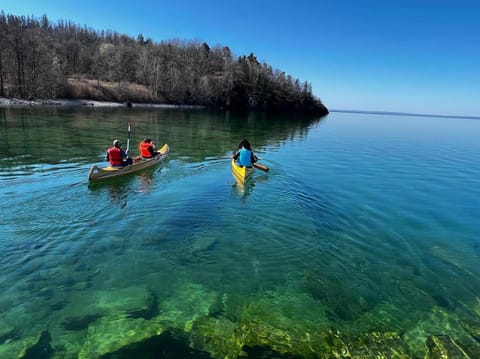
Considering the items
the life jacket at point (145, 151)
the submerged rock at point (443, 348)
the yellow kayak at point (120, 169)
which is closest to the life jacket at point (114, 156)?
the yellow kayak at point (120, 169)

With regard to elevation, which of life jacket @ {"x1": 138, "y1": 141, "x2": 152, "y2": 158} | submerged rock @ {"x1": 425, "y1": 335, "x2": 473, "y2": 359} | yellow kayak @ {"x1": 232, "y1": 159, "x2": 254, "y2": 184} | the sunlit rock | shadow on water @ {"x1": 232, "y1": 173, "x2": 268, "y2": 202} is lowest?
submerged rock @ {"x1": 425, "y1": 335, "x2": 473, "y2": 359}

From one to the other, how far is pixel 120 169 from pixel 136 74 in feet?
354

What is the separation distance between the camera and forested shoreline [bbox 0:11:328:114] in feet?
245

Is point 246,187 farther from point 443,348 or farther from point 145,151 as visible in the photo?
point 443,348

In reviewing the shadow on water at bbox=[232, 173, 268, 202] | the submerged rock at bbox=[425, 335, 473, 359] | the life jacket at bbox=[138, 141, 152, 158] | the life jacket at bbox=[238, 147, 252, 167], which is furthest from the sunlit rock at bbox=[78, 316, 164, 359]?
the life jacket at bbox=[138, 141, 152, 158]

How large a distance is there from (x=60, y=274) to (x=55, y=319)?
1791 mm

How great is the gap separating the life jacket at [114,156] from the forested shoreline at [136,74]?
74.1 meters

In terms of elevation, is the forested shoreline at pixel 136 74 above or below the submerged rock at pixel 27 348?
above

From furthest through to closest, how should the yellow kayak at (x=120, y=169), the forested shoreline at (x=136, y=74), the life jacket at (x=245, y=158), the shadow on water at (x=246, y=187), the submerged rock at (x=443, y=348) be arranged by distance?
the forested shoreline at (x=136, y=74), the life jacket at (x=245, y=158), the shadow on water at (x=246, y=187), the yellow kayak at (x=120, y=169), the submerged rock at (x=443, y=348)

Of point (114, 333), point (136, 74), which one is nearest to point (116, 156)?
point (114, 333)

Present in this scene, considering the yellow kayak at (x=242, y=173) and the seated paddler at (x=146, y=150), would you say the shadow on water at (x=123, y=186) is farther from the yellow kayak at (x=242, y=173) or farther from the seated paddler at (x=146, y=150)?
the yellow kayak at (x=242, y=173)

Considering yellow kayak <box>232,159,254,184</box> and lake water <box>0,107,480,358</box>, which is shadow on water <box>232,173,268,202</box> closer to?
lake water <box>0,107,480,358</box>

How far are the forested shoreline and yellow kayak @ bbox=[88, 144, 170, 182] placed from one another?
7233 cm

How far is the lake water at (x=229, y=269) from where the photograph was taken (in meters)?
6.31
